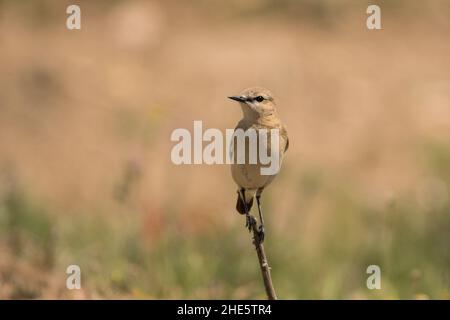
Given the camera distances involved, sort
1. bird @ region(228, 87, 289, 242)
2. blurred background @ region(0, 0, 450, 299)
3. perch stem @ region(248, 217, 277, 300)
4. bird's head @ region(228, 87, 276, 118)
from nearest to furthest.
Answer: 1. perch stem @ region(248, 217, 277, 300)
2. bird @ region(228, 87, 289, 242)
3. bird's head @ region(228, 87, 276, 118)
4. blurred background @ region(0, 0, 450, 299)

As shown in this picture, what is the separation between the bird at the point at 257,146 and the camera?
13.7 feet

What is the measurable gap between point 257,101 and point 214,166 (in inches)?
189

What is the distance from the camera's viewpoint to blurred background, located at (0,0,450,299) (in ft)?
19.9

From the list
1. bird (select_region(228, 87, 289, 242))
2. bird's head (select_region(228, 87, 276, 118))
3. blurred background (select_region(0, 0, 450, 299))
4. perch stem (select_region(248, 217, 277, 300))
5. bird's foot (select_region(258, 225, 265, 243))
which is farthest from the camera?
blurred background (select_region(0, 0, 450, 299))

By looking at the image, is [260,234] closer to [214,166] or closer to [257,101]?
[257,101]

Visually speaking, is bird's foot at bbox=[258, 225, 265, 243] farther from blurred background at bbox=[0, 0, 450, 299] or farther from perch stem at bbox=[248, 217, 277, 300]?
blurred background at bbox=[0, 0, 450, 299]

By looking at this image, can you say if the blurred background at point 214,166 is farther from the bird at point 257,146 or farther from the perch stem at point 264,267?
the perch stem at point 264,267

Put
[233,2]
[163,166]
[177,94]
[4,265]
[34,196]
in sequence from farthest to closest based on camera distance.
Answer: [233,2]
[177,94]
[163,166]
[34,196]
[4,265]

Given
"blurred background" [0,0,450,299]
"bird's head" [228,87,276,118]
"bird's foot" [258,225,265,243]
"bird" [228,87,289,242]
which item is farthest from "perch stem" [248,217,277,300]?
"blurred background" [0,0,450,299]

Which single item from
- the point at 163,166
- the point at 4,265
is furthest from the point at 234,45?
the point at 4,265

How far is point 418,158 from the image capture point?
9570 millimetres

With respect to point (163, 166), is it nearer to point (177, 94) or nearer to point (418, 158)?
point (177, 94)

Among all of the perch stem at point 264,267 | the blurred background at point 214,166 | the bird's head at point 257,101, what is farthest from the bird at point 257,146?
the blurred background at point 214,166

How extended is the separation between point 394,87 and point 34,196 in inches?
194
